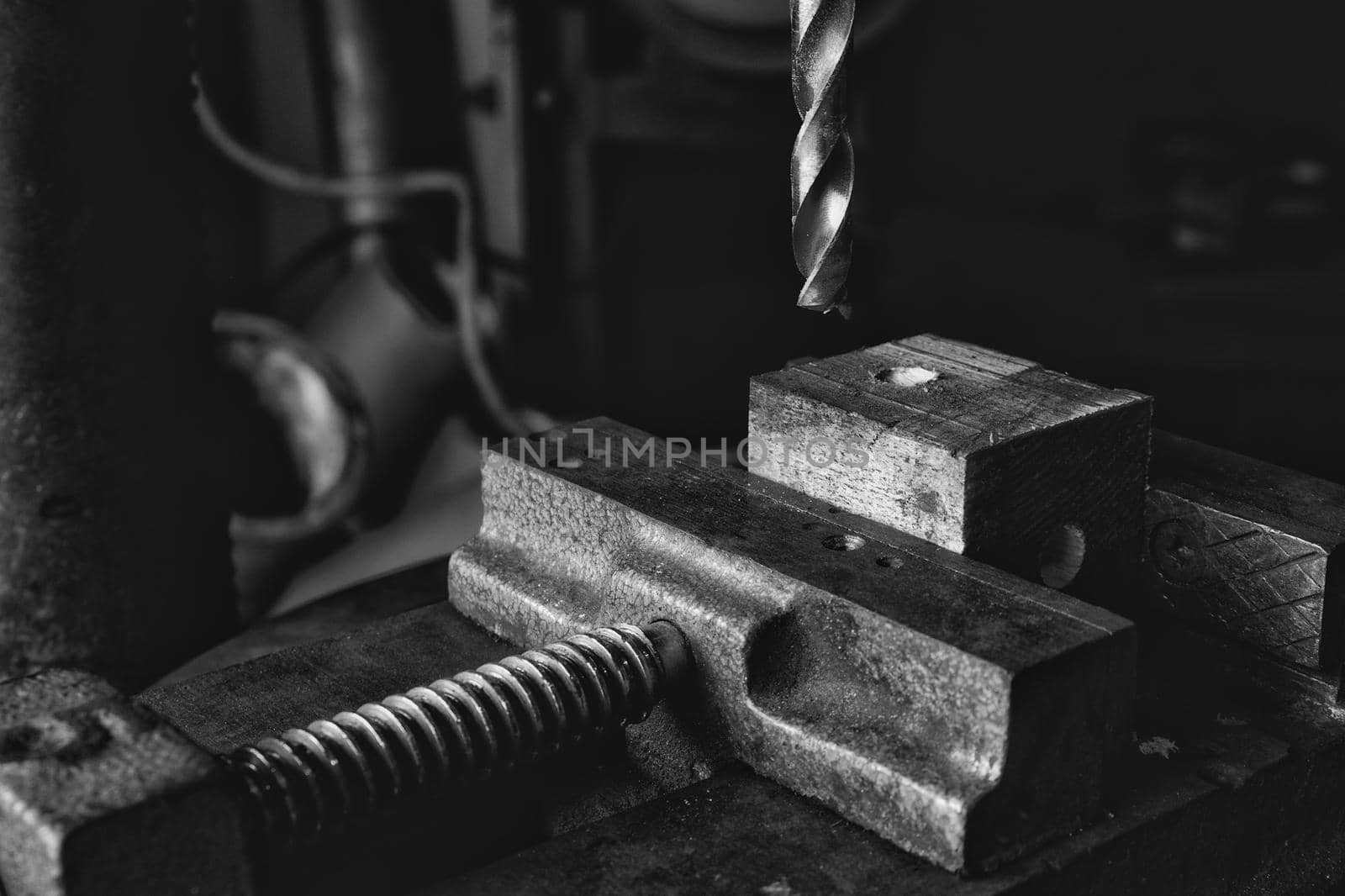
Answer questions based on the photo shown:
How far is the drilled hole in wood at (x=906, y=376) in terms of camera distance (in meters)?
1.01

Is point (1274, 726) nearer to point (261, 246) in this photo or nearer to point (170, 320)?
point (170, 320)

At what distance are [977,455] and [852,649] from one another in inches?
5.3

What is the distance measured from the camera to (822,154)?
2.92 ft

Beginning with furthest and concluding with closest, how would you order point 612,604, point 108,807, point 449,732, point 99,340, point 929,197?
1. point 929,197
2. point 99,340
3. point 612,604
4. point 449,732
5. point 108,807

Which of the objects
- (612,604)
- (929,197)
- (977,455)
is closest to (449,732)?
(612,604)

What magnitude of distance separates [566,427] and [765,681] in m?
0.31

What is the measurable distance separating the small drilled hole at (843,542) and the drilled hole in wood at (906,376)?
12 centimetres

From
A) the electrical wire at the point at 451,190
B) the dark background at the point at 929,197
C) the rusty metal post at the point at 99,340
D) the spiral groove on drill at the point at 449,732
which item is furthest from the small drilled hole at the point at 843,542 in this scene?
the dark background at the point at 929,197

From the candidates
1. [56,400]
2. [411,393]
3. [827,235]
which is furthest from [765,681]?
[411,393]

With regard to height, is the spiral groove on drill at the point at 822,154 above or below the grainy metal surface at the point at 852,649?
above

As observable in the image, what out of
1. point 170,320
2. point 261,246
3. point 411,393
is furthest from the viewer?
point 261,246

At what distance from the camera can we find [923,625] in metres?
0.81

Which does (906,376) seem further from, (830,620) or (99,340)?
(99,340)

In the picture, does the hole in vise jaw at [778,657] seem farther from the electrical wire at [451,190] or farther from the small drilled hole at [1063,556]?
the electrical wire at [451,190]
